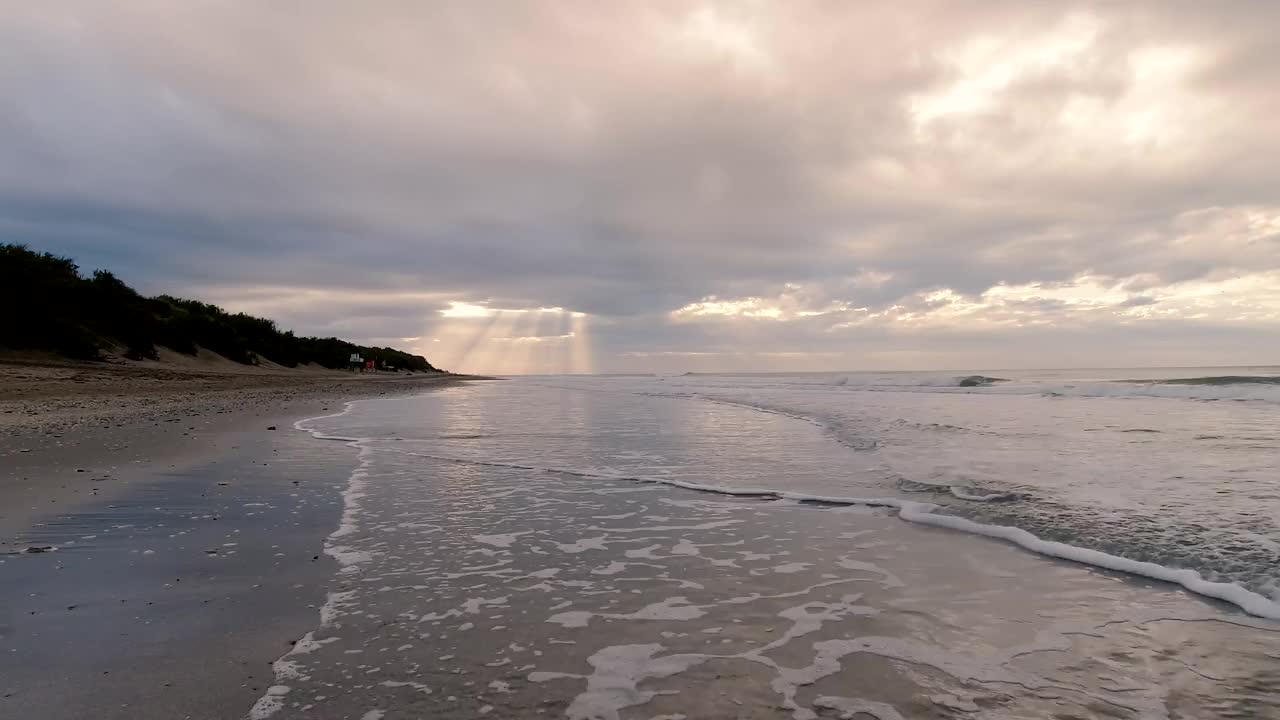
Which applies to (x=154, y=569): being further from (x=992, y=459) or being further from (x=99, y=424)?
(x=99, y=424)

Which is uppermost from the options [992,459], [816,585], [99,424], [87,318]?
[87,318]

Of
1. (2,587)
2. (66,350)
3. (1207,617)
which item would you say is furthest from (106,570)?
(66,350)

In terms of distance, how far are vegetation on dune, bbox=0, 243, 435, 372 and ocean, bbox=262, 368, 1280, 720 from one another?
2593 cm

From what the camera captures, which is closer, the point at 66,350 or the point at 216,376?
the point at 66,350

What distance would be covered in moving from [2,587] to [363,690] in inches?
128

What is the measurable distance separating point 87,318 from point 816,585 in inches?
1562

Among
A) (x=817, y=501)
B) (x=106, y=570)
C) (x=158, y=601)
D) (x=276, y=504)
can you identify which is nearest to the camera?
(x=158, y=601)

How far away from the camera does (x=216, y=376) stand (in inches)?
1280

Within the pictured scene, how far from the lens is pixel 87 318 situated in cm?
3209

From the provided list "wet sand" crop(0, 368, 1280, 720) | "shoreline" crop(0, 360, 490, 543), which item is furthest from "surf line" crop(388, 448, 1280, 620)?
"shoreline" crop(0, 360, 490, 543)

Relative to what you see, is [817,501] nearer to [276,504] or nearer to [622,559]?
[622,559]

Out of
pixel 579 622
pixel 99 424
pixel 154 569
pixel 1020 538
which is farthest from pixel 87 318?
pixel 1020 538

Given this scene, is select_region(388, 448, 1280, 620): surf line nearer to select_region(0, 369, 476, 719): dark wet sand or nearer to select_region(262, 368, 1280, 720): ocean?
select_region(262, 368, 1280, 720): ocean

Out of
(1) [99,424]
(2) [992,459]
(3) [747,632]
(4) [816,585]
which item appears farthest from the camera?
(1) [99,424]
